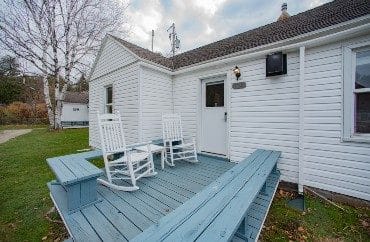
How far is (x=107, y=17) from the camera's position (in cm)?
1580

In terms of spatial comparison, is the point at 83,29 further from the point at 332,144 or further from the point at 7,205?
the point at 332,144

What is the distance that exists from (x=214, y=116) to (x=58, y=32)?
1473cm

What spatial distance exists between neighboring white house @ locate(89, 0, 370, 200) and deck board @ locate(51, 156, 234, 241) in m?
1.55

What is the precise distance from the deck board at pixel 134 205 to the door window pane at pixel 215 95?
206 centimetres

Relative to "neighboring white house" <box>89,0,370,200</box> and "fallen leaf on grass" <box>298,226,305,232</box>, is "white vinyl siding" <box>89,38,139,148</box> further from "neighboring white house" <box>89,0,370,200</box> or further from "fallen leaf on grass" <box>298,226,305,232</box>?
"fallen leaf on grass" <box>298,226,305,232</box>

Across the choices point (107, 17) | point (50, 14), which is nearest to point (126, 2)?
point (107, 17)

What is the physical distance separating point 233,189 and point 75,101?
89.3ft

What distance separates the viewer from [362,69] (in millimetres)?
3631

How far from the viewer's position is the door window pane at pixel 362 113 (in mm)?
3597

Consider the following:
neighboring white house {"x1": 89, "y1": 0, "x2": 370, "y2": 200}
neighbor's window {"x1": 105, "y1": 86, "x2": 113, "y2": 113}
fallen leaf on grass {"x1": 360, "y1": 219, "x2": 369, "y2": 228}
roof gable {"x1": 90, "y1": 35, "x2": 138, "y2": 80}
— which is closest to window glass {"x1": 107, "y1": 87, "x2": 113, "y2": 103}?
neighbor's window {"x1": 105, "y1": 86, "x2": 113, "y2": 113}

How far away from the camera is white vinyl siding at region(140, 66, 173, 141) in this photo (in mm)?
6125

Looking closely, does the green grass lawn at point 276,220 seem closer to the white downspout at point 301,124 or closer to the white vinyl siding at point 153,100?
the white downspout at point 301,124

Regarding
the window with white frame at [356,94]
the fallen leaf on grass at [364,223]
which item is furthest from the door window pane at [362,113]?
the fallen leaf on grass at [364,223]

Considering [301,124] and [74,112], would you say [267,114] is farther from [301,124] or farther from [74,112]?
[74,112]
